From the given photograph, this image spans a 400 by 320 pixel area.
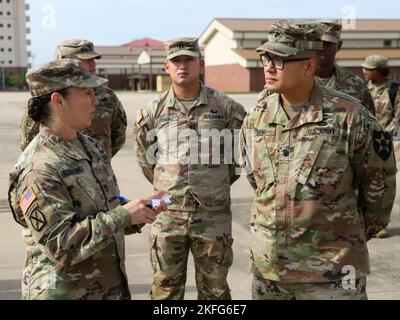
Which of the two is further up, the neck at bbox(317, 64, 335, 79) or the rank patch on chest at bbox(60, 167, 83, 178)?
the neck at bbox(317, 64, 335, 79)

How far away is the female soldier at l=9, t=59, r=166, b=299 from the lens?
7.14ft

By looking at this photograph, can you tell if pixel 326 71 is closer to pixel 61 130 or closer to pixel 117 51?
pixel 61 130

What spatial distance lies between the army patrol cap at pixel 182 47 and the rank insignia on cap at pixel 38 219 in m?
1.91

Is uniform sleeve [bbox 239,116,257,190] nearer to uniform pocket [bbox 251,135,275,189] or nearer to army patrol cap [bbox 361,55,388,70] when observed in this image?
uniform pocket [bbox 251,135,275,189]

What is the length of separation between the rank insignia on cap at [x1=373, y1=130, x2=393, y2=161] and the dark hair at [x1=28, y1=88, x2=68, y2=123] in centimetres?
147

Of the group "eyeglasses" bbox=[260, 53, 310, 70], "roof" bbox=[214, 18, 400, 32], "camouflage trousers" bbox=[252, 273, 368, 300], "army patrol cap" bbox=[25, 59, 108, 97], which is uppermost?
"roof" bbox=[214, 18, 400, 32]

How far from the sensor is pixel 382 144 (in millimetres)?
2637

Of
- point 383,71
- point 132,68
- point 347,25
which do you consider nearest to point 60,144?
point 383,71

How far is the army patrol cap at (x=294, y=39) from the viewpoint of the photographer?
8.66 ft

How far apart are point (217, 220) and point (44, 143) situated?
1642 mm

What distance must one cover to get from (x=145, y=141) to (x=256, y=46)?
42359mm

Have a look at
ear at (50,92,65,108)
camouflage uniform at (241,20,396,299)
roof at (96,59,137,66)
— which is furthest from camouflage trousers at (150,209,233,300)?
roof at (96,59,137,66)

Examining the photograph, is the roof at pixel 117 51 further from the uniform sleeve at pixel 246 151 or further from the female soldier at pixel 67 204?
the female soldier at pixel 67 204
